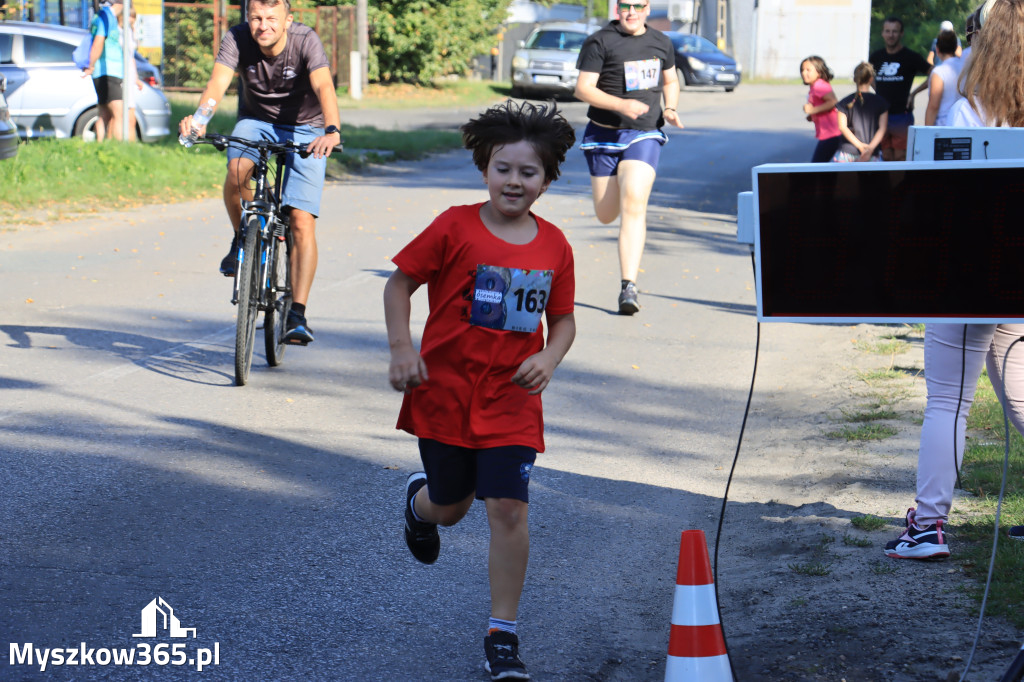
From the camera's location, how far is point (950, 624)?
3805 millimetres

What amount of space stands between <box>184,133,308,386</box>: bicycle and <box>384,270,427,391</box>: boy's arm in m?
3.11

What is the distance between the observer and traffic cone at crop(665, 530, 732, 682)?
335cm

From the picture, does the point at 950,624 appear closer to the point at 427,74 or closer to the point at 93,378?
the point at 93,378

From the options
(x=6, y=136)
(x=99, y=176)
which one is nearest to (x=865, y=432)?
(x=6, y=136)

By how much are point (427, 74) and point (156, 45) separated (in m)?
13.1

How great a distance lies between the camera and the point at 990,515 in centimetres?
474

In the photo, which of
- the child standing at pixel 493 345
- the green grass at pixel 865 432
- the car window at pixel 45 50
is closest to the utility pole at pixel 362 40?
the car window at pixel 45 50

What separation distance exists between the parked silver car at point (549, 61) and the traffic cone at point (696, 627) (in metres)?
29.4

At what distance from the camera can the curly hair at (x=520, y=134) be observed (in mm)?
3729

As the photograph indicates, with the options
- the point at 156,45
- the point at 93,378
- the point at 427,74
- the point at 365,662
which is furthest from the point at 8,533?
the point at 427,74

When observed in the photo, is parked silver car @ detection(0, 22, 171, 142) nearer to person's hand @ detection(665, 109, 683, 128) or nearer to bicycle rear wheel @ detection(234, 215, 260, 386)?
person's hand @ detection(665, 109, 683, 128)

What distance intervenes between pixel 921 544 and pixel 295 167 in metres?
4.28

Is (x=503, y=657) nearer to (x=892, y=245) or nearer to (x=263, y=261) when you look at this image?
(x=892, y=245)

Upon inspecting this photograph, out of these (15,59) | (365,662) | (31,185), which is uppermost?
(15,59)
